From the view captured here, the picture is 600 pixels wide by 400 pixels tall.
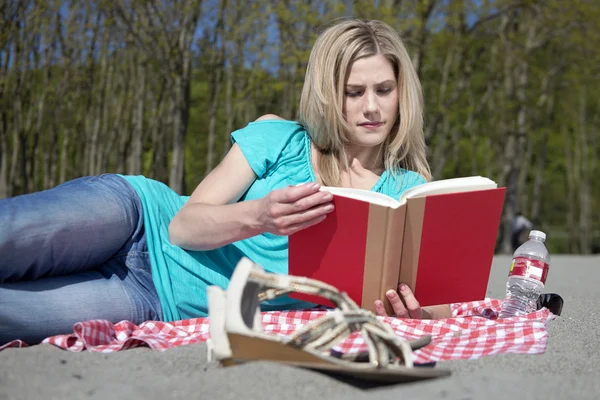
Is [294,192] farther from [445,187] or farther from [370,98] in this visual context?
[370,98]

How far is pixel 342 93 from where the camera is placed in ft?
9.54

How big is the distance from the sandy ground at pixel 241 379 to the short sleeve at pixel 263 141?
0.87 m

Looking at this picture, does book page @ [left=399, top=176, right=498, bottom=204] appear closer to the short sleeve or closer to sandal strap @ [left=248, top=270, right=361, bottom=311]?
sandal strap @ [left=248, top=270, right=361, bottom=311]

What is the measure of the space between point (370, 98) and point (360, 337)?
1.08 meters

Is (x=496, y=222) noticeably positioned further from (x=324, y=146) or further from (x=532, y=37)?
(x=532, y=37)

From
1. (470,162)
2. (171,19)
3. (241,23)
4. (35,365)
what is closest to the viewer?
(35,365)

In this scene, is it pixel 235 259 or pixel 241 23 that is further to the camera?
pixel 241 23

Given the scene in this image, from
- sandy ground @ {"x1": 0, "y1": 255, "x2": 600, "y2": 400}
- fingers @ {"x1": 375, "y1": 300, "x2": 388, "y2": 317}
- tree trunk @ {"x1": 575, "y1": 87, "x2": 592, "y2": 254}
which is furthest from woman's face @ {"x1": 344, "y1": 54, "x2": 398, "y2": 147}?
tree trunk @ {"x1": 575, "y1": 87, "x2": 592, "y2": 254}

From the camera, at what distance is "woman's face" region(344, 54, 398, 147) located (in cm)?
292

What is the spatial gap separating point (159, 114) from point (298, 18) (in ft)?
20.3

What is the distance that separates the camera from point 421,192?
232 cm

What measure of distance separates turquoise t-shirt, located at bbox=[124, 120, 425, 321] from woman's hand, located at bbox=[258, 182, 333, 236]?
2.06ft

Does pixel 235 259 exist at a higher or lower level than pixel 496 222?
lower

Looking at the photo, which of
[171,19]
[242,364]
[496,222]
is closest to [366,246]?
[496,222]
